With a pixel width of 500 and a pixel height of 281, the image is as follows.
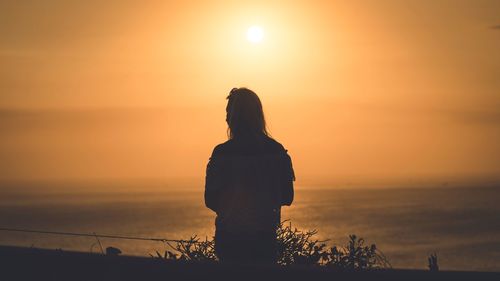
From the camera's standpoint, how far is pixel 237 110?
519 centimetres

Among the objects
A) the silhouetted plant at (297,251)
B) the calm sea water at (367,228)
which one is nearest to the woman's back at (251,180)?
the silhouetted plant at (297,251)

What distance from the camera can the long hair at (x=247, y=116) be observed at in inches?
203

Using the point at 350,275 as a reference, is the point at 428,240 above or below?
above

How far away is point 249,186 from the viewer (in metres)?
5.12

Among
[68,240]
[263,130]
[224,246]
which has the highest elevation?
[68,240]

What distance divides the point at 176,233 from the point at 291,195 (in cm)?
11831

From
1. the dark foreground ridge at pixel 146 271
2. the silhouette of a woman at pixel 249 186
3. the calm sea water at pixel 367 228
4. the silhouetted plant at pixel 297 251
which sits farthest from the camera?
the calm sea water at pixel 367 228

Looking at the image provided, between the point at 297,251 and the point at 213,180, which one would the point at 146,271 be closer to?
the point at 213,180

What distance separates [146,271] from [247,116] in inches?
71.0

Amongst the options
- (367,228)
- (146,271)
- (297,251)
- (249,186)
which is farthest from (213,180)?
(367,228)

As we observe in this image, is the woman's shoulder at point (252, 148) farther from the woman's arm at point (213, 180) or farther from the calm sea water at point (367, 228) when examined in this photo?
the calm sea water at point (367, 228)

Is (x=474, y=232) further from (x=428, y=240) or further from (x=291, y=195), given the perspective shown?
(x=291, y=195)

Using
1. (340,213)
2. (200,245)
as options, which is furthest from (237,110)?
(340,213)

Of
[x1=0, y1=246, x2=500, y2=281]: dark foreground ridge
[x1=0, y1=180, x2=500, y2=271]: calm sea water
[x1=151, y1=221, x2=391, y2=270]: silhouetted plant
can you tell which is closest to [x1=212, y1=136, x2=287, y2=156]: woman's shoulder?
[x1=151, y1=221, x2=391, y2=270]: silhouetted plant
